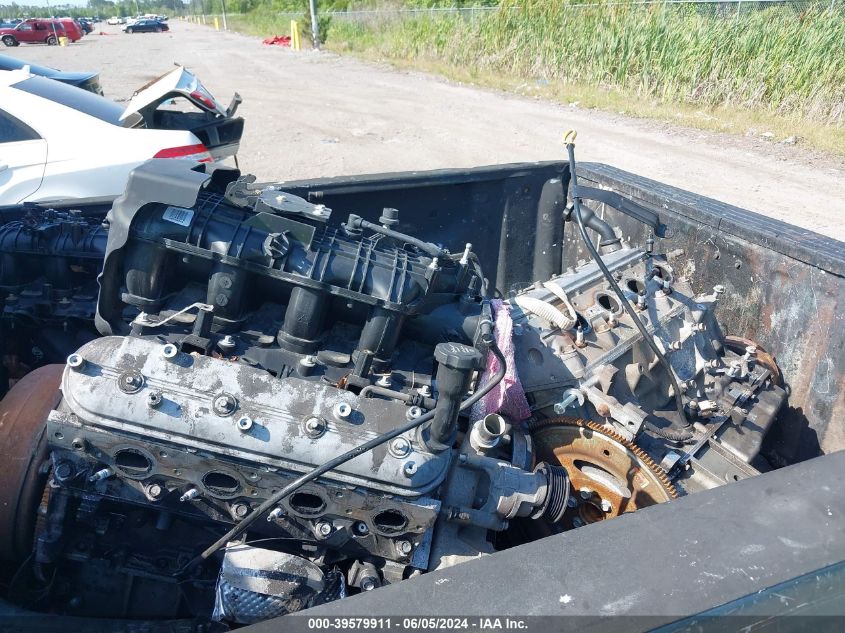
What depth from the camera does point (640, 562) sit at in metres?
1.21

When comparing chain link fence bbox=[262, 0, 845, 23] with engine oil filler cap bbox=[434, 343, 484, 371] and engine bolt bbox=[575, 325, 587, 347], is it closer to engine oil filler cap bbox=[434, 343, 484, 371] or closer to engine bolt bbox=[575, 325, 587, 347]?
engine bolt bbox=[575, 325, 587, 347]

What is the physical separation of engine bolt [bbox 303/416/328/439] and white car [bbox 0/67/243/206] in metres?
3.33

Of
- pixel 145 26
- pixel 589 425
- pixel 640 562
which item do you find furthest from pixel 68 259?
pixel 145 26

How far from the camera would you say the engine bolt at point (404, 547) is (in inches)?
76.3

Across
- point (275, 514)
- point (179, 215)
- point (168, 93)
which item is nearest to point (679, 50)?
point (168, 93)

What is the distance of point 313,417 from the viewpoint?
189 centimetres

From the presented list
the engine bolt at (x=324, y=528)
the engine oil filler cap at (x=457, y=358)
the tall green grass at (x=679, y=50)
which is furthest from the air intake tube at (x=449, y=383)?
the tall green grass at (x=679, y=50)

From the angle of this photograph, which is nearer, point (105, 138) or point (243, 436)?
point (243, 436)

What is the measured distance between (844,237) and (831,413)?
500cm

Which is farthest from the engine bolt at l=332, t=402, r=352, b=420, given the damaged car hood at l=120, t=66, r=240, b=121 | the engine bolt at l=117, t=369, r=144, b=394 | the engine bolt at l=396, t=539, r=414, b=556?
the damaged car hood at l=120, t=66, r=240, b=121

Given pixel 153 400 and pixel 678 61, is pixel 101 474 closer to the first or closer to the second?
pixel 153 400

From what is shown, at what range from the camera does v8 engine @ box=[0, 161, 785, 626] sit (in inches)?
72.6

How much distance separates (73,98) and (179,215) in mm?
4035

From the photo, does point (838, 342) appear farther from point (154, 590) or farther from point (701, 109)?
point (701, 109)
